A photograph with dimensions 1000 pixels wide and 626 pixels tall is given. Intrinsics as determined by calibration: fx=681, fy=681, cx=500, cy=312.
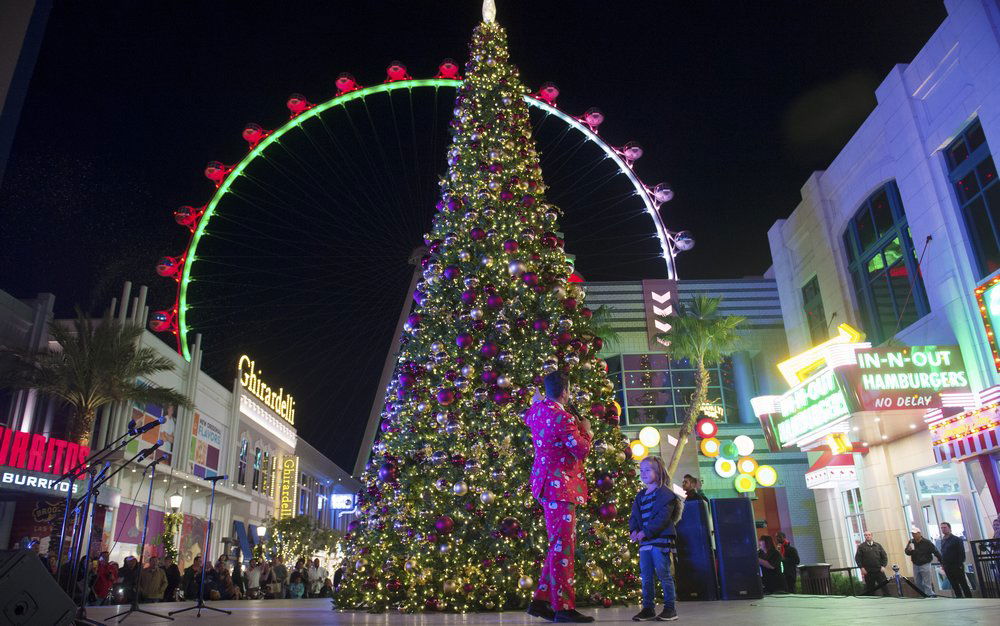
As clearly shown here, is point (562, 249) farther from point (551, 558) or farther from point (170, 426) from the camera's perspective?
point (170, 426)

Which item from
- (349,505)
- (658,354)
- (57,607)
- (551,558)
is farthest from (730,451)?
Result: (349,505)

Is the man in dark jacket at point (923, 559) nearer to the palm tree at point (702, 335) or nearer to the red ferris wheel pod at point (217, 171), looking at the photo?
the palm tree at point (702, 335)

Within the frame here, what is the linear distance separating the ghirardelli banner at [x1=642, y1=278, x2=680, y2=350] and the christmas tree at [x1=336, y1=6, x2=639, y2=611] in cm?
2364

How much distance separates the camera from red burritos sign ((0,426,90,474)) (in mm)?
18594

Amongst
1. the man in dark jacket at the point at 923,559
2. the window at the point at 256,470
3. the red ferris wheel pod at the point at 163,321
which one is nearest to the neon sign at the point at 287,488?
the window at the point at 256,470

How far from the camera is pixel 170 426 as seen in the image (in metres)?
29.2

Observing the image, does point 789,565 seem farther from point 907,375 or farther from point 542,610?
point 542,610

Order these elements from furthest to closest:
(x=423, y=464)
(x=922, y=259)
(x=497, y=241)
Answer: (x=922, y=259) < (x=497, y=241) < (x=423, y=464)

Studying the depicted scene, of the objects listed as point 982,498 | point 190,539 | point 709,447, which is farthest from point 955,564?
point 190,539

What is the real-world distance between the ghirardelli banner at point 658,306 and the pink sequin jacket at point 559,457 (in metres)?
27.4

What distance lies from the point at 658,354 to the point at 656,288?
3.22 meters

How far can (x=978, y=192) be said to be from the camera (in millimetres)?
14211

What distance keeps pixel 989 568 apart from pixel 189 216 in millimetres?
20789

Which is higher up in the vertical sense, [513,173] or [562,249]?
[513,173]
